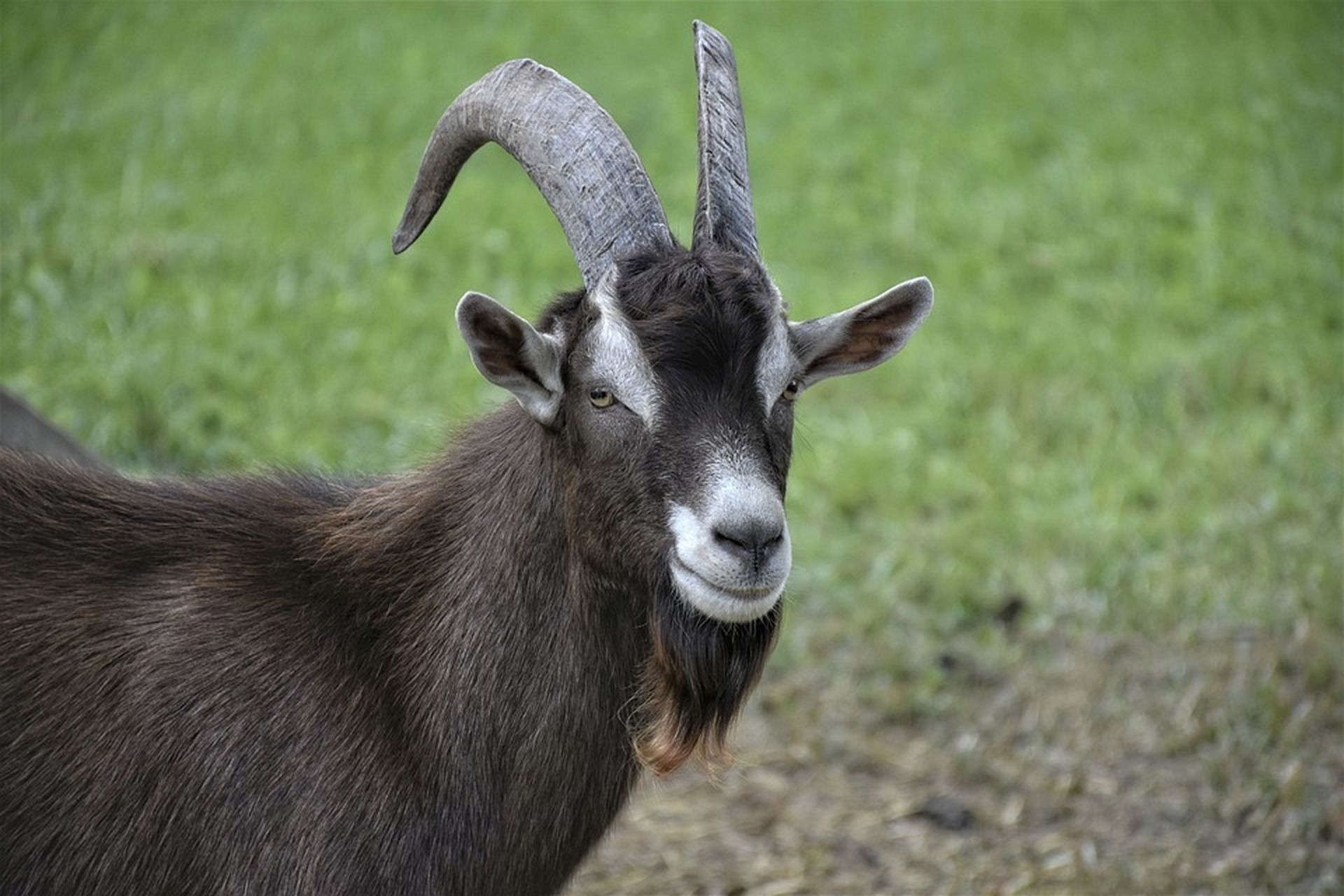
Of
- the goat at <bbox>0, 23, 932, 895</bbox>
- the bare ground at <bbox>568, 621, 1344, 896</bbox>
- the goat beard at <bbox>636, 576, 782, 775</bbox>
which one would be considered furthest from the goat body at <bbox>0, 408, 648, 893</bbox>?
the bare ground at <bbox>568, 621, 1344, 896</bbox>

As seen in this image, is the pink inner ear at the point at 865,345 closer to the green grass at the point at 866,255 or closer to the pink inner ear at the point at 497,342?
the pink inner ear at the point at 497,342

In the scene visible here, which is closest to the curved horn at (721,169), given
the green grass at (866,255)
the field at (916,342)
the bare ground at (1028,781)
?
the field at (916,342)

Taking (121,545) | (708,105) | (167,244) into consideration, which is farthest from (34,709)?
(167,244)

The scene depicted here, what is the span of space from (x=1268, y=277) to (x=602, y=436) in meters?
7.64

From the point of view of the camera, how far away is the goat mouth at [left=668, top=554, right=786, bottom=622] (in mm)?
3189

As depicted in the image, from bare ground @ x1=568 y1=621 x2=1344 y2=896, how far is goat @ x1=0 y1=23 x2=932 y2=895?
1.24 m

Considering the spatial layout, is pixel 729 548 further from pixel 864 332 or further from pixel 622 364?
pixel 864 332

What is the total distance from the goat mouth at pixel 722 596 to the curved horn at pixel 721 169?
2.68ft

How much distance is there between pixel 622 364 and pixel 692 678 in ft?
2.29

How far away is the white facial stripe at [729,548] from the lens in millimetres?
3148

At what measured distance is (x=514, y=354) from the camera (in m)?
3.40

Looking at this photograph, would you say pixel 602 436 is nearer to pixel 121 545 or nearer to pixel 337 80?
pixel 121 545

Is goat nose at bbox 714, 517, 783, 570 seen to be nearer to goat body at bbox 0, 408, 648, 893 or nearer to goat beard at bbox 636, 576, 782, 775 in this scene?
goat beard at bbox 636, 576, 782, 775

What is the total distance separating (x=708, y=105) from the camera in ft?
12.3
